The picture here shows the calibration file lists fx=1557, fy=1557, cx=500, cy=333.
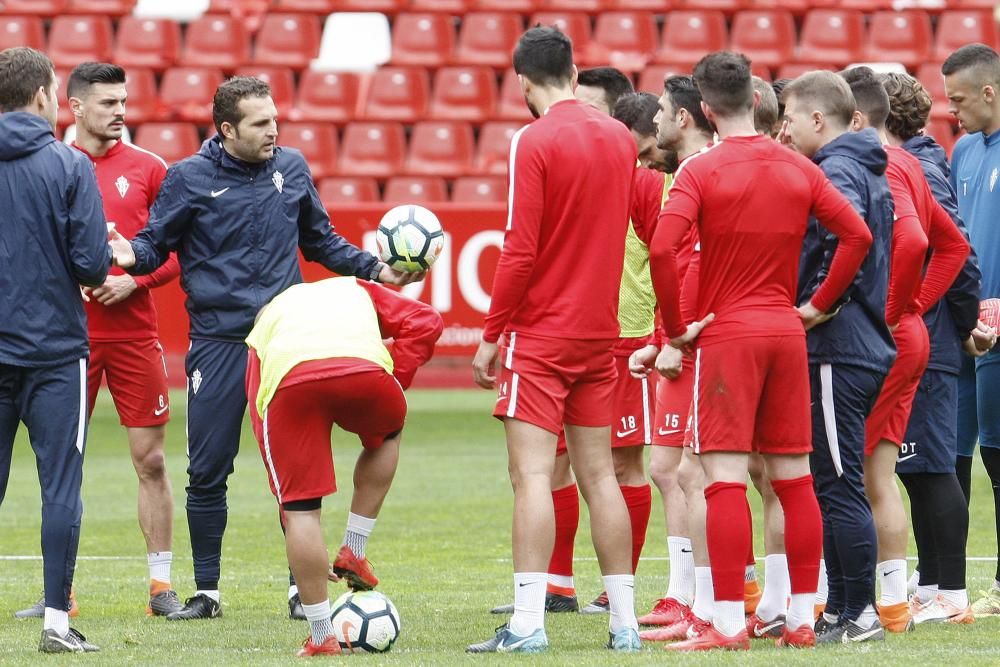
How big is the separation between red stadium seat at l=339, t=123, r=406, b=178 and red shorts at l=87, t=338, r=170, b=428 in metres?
10.1

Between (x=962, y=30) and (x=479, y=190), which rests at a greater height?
(x=962, y=30)

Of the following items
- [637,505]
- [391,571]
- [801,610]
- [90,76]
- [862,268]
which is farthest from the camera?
[391,571]

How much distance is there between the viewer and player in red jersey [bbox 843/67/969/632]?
6.14m

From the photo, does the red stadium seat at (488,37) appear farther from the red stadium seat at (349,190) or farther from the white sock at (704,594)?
the white sock at (704,594)

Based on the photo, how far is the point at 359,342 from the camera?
5613 mm

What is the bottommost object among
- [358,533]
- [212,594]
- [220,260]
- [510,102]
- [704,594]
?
[212,594]

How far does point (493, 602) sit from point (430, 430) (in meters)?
7.49

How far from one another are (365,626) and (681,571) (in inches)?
62.2

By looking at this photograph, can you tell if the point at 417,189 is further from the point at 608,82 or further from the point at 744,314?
the point at 744,314

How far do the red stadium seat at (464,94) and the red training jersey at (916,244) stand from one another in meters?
11.9

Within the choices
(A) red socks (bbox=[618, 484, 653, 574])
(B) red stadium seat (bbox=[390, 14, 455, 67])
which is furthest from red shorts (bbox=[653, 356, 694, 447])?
(B) red stadium seat (bbox=[390, 14, 455, 67])

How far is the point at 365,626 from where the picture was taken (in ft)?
19.0

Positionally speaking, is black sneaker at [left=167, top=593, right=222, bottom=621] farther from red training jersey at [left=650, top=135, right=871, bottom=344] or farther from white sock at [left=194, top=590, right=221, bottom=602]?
red training jersey at [left=650, top=135, right=871, bottom=344]

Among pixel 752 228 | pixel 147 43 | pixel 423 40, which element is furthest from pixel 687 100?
pixel 147 43
